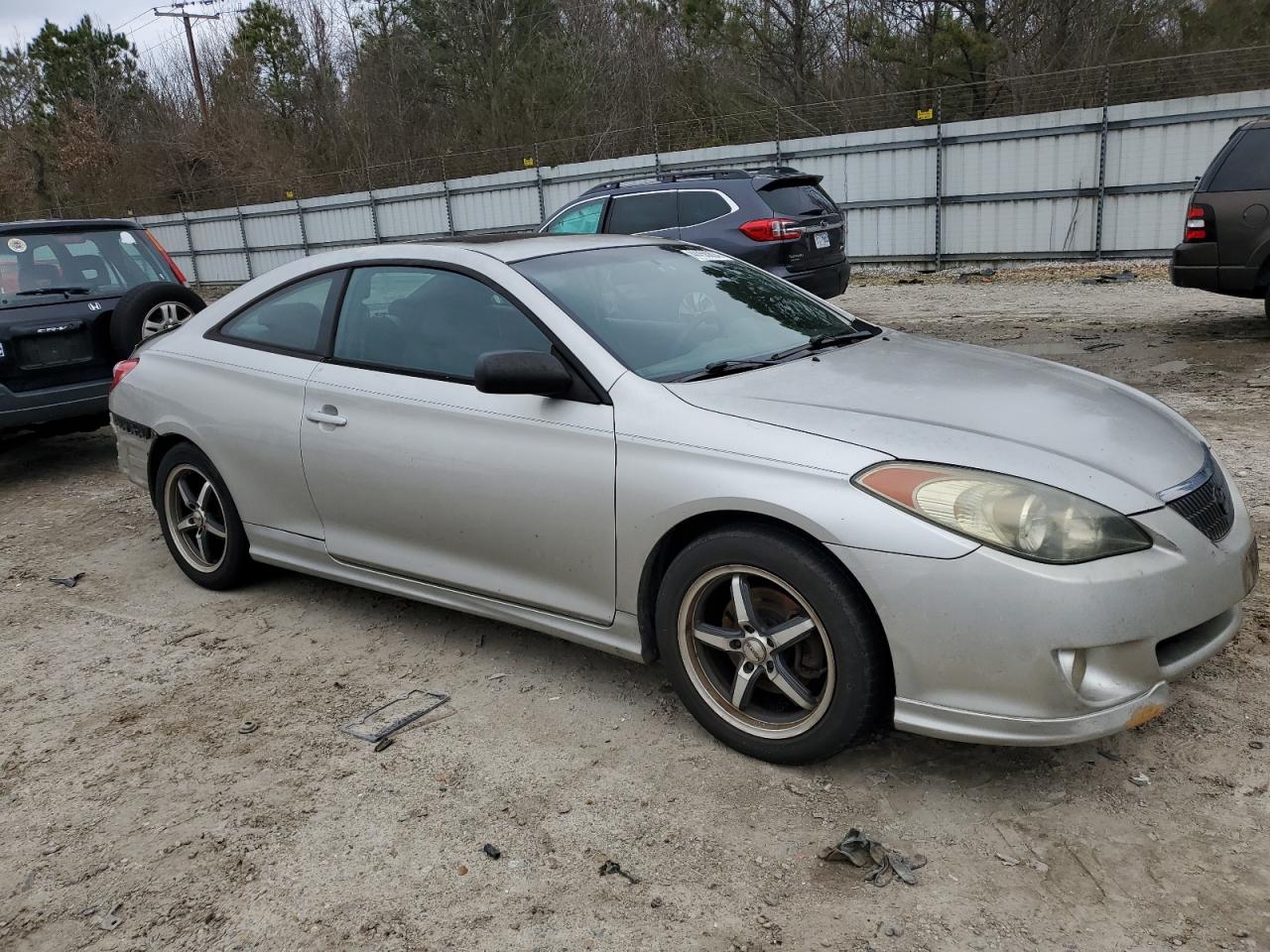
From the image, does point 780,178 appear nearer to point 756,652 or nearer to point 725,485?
point 725,485

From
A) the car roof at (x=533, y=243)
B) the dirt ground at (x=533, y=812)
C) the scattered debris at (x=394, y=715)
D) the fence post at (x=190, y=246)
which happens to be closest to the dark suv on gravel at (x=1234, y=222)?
the dirt ground at (x=533, y=812)

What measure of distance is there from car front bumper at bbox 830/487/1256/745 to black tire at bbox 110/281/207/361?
18.6 feet

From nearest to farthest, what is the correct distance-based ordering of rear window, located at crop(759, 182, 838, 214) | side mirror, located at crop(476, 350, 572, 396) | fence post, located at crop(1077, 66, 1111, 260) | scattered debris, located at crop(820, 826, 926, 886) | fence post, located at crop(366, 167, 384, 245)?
scattered debris, located at crop(820, 826, 926, 886), side mirror, located at crop(476, 350, 572, 396), rear window, located at crop(759, 182, 838, 214), fence post, located at crop(1077, 66, 1111, 260), fence post, located at crop(366, 167, 384, 245)

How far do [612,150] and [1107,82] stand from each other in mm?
10412

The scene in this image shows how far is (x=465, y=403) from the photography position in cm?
359

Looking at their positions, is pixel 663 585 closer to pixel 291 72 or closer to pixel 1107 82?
pixel 1107 82

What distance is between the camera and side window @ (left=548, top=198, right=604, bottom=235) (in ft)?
36.2

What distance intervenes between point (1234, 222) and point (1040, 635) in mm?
7866

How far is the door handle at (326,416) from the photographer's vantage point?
3945 mm

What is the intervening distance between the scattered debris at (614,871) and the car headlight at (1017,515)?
1.18 metres

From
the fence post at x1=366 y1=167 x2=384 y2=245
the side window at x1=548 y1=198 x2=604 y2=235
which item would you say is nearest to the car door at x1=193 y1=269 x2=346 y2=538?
the side window at x1=548 y1=198 x2=604 y2=235

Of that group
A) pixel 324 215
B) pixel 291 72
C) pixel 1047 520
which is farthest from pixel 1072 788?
pixel 291 72

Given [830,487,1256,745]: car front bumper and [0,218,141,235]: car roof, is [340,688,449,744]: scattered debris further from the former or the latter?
[0,218,141,235]: car roof

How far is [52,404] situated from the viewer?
22.1 feet
